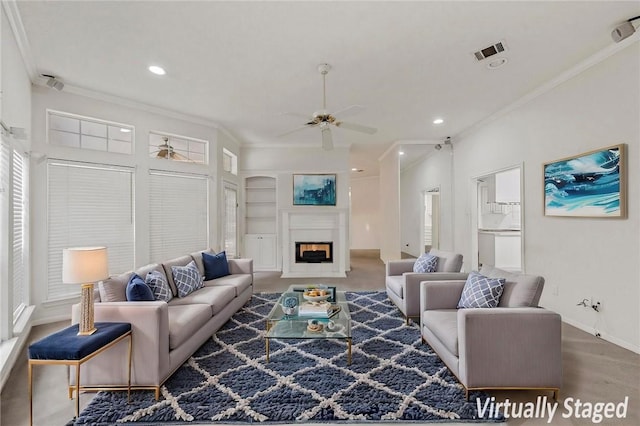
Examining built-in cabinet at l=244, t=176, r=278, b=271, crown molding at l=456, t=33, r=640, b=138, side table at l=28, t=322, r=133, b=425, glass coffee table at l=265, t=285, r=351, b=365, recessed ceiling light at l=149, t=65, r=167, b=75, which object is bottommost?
glass coffee table at l=265, t=285, r=351, b=365

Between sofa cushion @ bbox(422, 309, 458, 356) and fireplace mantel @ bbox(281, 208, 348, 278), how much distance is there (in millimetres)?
3656

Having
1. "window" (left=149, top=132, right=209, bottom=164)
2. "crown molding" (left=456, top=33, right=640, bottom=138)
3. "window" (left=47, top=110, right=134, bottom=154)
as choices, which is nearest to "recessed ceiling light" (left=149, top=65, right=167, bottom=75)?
"window" (left=47, top=110, right=134, bottom=154)

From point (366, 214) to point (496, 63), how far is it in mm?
8056

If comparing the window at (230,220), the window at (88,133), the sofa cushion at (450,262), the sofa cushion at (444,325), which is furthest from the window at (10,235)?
the sofa cushion at (450,262)

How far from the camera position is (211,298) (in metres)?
3.22

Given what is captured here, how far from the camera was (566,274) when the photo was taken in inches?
139

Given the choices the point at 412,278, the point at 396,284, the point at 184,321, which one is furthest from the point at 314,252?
the point at 184,321

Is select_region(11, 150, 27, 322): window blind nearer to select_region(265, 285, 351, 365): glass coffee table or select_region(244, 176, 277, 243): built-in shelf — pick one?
select_region(265, 285, 351, 365): glass coffee table

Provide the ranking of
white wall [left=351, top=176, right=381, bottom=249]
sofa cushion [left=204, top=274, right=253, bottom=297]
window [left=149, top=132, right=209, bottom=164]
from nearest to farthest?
sofa cushion [left=204, top=274, right=253, bottom=297] < window [left=149, top=132, right=209, bottom=164] < white wall [left=351, top=176, right=381, bottom=249]

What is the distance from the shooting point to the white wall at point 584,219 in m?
2.80

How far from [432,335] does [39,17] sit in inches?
170

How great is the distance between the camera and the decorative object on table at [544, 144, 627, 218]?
2.89m

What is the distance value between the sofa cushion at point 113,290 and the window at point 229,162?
3.54 meters

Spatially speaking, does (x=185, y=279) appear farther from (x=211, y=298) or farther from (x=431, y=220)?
(x=431, y=220)
